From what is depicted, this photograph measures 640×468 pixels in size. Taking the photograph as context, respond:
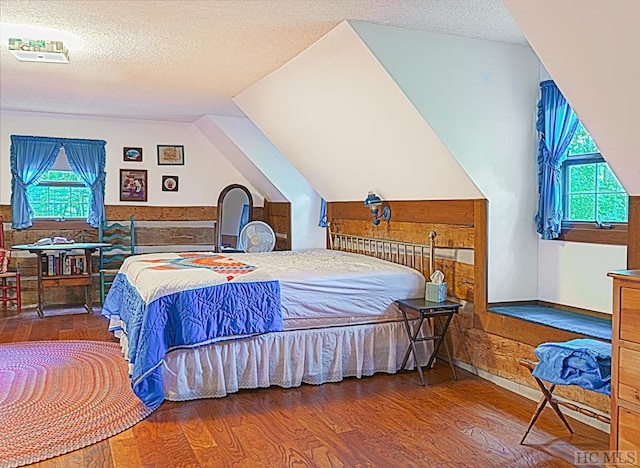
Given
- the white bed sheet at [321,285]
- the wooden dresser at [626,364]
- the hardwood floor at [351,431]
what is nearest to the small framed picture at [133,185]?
the white bed sheet at [321,285]

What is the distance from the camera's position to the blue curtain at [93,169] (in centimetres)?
706

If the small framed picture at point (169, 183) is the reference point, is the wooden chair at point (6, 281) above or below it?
below

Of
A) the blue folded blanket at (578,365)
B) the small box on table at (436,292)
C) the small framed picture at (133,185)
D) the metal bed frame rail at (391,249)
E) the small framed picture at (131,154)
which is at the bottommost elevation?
the blue folded blanket at (578,365)

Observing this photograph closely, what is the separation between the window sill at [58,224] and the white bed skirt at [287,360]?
4172mm

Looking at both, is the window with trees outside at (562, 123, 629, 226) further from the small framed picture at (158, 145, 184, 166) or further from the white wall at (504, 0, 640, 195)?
the small framed picture at (158, 145, 184, 166)

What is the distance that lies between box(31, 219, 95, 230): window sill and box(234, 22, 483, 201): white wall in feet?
9.25

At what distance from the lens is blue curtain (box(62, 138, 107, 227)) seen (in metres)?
7.06

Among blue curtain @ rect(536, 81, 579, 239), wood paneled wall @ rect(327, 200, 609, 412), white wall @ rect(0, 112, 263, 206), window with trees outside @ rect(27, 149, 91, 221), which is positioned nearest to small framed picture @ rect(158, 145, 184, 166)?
white wall @ rect(0, 112, 263, 206)

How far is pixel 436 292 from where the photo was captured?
4254 millimetres

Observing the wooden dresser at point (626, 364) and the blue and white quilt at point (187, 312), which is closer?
the wooden dresser at point (626, 364)

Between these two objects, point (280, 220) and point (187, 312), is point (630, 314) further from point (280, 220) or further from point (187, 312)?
point (280, 220)

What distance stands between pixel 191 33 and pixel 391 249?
261 centimetres

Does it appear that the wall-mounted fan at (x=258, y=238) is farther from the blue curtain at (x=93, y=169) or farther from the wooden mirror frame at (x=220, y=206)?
the blue curtain at (x=93, y=169)

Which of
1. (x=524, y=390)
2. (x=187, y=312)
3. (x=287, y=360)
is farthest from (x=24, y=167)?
(x=524, y=390)
